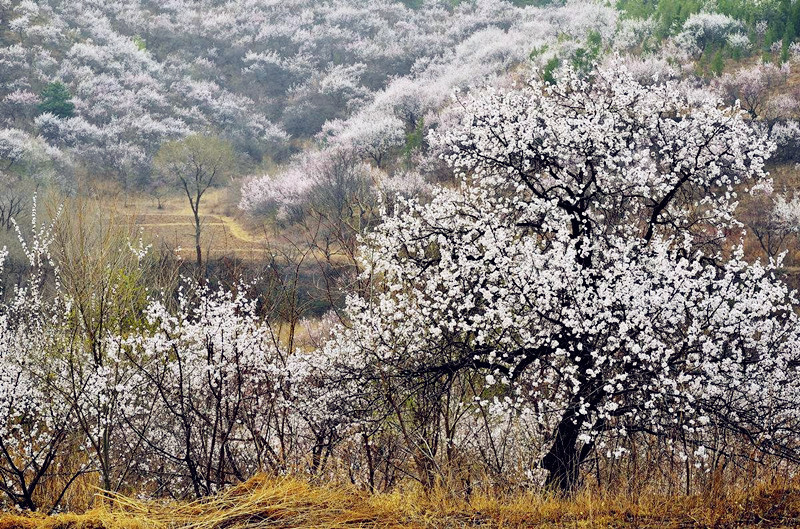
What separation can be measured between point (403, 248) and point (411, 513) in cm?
543

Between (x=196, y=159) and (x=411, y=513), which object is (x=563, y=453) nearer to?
(x=411, y=513)

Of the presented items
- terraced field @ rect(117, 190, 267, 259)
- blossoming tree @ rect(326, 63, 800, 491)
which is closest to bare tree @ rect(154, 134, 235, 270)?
terraced field @ rect(117, 190, 267, 259)

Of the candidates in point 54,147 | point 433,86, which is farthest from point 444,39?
point 54,147

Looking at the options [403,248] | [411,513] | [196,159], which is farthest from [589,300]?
[196,159]

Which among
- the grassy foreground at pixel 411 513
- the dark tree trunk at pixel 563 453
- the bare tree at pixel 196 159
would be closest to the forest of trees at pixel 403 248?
the dark tree trunk at pixel 563 453

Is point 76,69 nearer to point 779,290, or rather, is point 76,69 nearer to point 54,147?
point 54,147

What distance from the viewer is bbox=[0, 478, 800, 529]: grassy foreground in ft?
14.8

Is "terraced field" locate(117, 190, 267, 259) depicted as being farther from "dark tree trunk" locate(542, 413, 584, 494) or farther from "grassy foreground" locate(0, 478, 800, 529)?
"grassy foreground" locate(0, 478, 800, 529)

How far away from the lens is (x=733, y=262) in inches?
286

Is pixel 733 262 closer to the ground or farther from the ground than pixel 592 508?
farther from the ground

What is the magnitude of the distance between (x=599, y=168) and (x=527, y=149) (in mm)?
886

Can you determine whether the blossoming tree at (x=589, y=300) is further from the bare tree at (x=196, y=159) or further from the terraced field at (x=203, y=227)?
the bare tree at (x=196, y=159)

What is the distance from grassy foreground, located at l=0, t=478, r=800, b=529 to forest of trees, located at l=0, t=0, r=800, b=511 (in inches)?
22.9

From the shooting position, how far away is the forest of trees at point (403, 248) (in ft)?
23.0
